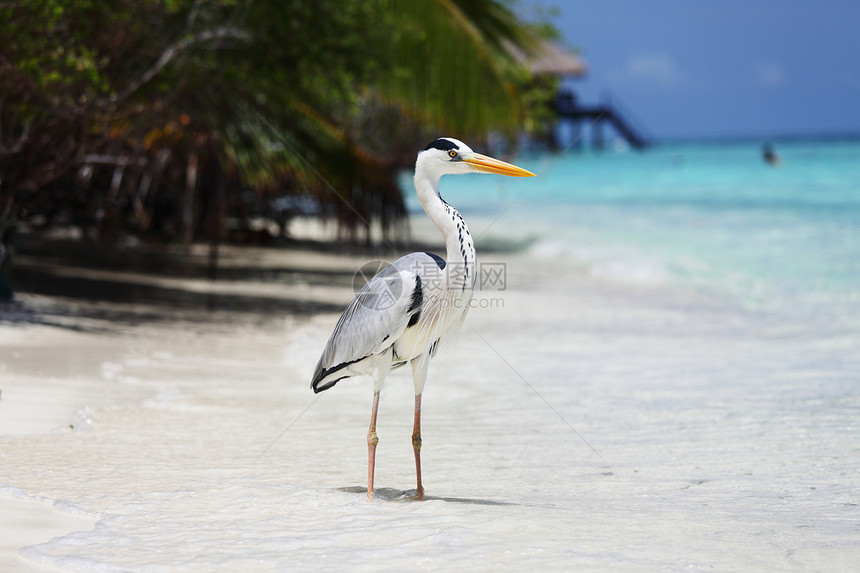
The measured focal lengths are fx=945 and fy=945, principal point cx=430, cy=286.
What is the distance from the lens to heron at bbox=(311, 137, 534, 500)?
13.4 feet

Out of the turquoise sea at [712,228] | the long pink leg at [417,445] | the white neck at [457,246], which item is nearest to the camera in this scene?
the white neck at [457,246]

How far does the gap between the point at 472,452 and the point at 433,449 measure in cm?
23

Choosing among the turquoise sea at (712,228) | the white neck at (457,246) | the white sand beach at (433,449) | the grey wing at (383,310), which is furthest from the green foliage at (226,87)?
the white neck at (457,246)

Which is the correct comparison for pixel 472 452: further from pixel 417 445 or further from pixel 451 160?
pixel 451 160

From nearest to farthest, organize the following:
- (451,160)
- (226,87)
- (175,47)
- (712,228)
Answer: (451,160) < (175,47) < (226,87) < (712,228)

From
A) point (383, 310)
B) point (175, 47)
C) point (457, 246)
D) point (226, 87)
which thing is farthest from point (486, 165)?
point (226, 87)

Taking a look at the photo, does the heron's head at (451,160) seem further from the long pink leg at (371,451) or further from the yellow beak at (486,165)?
the long pink leg at (371,451)

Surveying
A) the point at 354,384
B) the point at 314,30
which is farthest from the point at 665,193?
the point at 354,384

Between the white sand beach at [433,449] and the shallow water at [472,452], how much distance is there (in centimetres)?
2

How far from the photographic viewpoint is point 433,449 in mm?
5312

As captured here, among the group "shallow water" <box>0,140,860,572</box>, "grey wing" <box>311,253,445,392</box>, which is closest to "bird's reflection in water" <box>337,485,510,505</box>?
"shallow water" <box>0,140,860,572</box>

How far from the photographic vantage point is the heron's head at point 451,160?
4238mm

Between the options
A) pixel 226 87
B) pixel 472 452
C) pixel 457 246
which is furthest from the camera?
pixel 226 87

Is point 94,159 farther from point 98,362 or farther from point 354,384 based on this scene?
point 354,384
